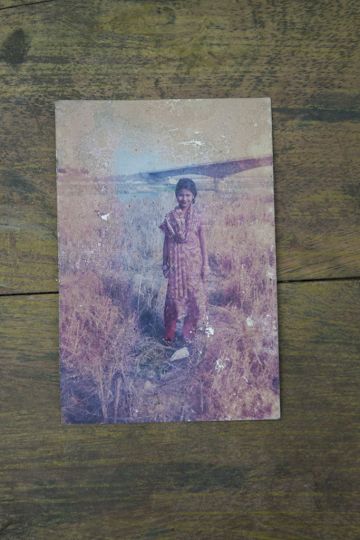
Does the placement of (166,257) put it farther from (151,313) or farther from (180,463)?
(180,463)

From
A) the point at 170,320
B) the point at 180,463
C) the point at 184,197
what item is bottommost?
the point at 180,463

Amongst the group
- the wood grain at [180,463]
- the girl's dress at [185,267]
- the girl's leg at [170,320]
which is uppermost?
the girl's dress at [185,267]

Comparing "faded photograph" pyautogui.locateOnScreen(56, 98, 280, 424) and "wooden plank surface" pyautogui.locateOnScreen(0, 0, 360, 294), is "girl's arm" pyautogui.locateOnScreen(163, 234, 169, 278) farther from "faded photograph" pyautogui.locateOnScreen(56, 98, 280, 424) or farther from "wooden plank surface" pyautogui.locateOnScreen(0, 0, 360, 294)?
"wooden plank surface" pyautogui.locateOnScreen(0, 0, 360, 294)

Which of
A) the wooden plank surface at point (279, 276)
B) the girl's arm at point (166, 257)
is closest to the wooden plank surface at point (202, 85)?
the wooden plank surface at point (279, 276)

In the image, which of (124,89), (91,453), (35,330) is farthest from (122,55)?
(91,453)

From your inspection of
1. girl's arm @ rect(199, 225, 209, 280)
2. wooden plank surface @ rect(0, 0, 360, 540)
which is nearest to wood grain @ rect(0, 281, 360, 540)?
wooden plank surface @ rect(0, 0, 360, 540)

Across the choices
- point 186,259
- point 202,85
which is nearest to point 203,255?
point 186,259

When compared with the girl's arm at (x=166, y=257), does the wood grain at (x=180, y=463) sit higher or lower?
lower

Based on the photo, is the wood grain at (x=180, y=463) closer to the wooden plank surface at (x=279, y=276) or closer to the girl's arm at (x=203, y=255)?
the wooden plank surface at (x=279, y=276)

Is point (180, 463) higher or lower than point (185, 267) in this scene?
lower
